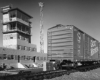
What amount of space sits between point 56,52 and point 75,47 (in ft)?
8.83

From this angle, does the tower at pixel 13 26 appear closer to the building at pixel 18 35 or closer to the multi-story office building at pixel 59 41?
the building at pixel 18 35

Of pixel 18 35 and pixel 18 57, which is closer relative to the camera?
pixel 18 57

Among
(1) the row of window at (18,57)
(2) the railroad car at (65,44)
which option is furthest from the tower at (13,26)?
(2) the railroad car at (65,44)

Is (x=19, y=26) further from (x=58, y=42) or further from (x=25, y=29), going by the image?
(x=58, y=42)

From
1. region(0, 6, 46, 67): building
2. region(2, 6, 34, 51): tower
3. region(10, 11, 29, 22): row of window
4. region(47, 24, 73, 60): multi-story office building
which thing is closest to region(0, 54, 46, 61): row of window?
region(0, 6, 46, 67): building

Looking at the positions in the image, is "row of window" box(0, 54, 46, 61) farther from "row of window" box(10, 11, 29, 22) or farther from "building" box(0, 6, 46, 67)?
"row of window" box(10, 11, 29, 22)

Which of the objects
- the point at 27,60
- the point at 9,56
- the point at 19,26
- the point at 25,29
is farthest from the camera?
the point at 25,29

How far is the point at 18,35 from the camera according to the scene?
41.5 metres

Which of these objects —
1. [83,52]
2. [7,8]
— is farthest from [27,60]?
[83,52]

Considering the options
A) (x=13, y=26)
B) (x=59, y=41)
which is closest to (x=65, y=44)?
(x=59, y=41)

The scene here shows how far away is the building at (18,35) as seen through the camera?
3711 cm

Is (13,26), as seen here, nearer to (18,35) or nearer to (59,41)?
(18,35)

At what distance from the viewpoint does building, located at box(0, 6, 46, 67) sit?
37.1 meters

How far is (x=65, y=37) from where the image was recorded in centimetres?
1630
